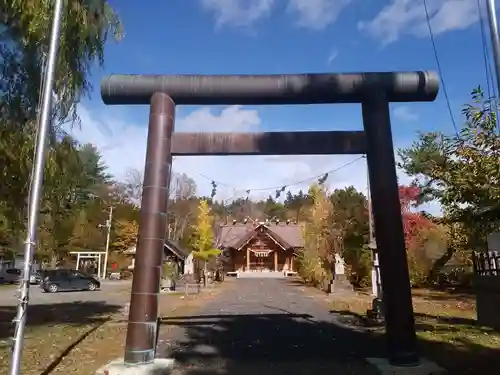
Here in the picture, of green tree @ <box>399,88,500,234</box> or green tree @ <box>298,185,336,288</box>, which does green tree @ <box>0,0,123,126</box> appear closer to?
green tree @ <box>399,88,500,234</box>

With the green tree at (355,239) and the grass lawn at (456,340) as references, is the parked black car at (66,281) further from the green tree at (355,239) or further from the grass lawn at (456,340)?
the grass lawn at (456,340)

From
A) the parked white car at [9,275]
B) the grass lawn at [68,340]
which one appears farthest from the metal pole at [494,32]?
the parked white car at [9,275]

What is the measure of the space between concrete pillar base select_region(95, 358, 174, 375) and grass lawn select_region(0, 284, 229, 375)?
1.02ft

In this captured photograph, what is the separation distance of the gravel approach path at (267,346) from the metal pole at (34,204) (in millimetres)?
3031

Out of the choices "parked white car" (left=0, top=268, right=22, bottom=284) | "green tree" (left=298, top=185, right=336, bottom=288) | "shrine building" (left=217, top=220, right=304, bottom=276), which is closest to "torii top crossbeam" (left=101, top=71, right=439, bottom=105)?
"green tree" (left=298, top=185, right=336, bottom=288)

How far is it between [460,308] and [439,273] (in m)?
15.1

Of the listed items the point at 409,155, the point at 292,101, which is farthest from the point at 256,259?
the point at 292,101

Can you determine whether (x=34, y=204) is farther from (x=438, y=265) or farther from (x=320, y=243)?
(x=438, y=265)

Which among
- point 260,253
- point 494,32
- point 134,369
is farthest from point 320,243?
point 494,32

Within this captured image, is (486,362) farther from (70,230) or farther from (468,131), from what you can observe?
(70,230)

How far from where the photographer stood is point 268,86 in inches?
348

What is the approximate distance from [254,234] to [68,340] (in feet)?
144

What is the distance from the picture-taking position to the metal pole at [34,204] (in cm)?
521

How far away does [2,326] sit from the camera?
1251 cm
